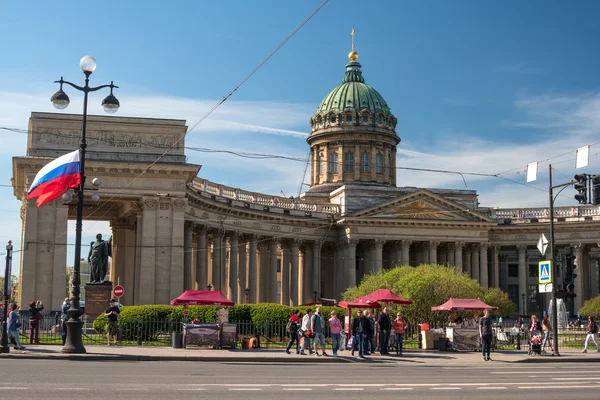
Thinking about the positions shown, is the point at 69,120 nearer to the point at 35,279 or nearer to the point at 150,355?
the point at 35,279

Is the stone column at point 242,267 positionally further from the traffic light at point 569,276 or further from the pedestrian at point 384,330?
the traffic light at point 569,276

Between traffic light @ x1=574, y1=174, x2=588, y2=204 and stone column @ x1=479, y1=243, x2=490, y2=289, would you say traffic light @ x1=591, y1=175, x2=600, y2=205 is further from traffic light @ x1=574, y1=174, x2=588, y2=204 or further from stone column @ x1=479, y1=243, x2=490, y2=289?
stone column @ x1=479, y1=243, x2=490, y2=289

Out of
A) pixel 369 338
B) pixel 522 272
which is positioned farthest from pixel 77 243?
pixel 522 272

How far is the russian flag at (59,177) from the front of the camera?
35.6 m

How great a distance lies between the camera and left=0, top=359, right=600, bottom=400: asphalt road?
19281mm

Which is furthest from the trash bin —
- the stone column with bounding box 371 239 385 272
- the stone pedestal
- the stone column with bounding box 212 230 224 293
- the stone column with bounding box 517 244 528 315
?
the stone column with bounding box 517 244 528 315

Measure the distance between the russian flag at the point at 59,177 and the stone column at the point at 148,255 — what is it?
→ 22902 mm

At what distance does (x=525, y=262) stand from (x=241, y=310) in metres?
62.9

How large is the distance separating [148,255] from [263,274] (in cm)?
3006

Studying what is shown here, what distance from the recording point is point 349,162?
111m

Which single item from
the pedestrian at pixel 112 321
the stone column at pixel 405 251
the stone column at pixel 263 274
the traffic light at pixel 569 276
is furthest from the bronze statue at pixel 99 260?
the stone column at pixel 405 251

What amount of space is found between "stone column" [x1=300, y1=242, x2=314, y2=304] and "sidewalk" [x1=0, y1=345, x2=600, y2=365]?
A: 50.5 m

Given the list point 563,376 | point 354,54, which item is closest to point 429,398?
point 563,376

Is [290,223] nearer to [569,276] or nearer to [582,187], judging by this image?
[569,276]
